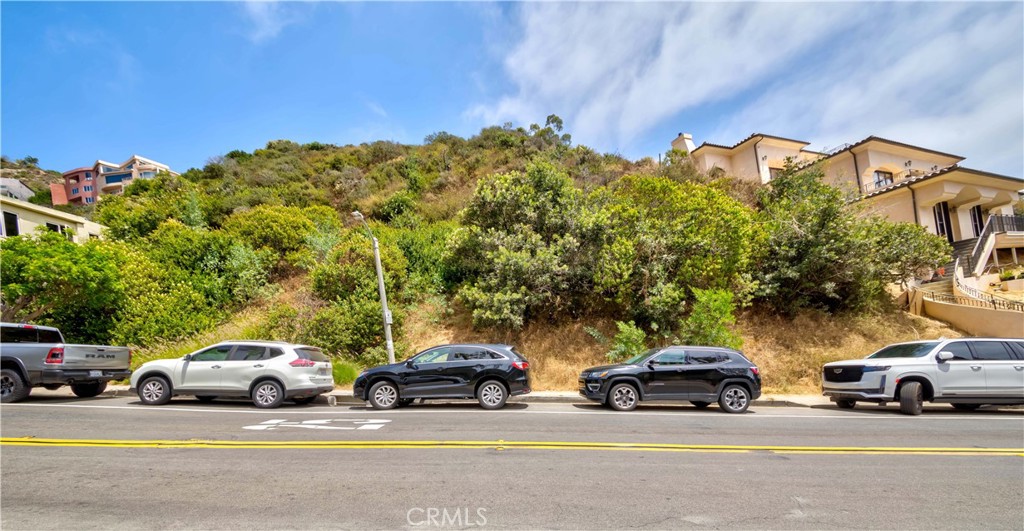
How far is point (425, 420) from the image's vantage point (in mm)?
9359

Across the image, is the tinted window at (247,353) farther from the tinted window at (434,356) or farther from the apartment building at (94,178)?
the apartment building at (94,178)

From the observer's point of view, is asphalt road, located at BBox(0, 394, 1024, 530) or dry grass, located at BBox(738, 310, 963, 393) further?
dry grass, located at BBox(738, 310, 963, 393)

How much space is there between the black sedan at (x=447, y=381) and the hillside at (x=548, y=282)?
3.95 m

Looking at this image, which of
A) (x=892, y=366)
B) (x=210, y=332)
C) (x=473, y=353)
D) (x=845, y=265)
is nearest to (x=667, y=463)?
(x=473, y=353)

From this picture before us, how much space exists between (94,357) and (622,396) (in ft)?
42.3

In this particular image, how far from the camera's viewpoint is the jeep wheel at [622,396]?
1104 centimetres

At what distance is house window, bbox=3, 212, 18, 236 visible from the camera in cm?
2428

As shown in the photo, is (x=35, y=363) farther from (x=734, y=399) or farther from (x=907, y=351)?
(x=907, y=351)

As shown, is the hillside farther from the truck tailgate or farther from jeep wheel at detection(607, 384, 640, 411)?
the truck tailgate

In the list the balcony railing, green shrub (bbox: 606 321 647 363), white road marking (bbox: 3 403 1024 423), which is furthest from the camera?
the balcony railing

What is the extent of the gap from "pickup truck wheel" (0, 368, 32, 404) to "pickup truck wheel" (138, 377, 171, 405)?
90.9 inches

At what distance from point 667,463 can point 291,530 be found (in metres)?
4.72

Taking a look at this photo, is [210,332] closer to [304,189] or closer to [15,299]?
[15,299]

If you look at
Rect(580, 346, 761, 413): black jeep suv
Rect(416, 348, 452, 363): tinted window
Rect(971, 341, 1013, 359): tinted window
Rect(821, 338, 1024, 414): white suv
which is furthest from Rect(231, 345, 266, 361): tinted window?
Rect(971, 341, 1013, 359): tinted window
